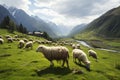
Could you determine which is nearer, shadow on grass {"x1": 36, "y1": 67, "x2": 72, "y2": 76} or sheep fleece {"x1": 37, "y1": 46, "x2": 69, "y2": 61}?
shadow on grass {"x1": 36, "y1": 67, "x2": 72, "y2": 76}

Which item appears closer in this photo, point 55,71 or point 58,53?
point 55,71

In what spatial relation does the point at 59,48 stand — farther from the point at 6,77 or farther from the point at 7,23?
the point at 7,23

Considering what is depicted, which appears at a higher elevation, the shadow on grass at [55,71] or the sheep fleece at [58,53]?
the sheep fleece at [58,53]

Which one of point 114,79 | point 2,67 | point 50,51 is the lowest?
point 114,79

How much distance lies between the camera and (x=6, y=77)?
1168 inches

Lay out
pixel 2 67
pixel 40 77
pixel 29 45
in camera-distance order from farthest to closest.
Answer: pixel 29 45, pixel 2 67, pixel 40 77

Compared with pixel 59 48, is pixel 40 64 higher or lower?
lower

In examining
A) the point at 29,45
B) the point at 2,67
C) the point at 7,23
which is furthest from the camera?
the point at 7,23

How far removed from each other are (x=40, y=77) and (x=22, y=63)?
895 centimetres

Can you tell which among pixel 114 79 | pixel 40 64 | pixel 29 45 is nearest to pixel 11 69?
pixel 40 64

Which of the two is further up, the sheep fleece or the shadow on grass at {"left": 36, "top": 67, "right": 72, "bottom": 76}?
the sheep fleece

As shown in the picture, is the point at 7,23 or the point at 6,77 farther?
the point at 7,23

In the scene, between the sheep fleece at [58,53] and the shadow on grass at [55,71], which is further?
the sheep fleece at [58,53]

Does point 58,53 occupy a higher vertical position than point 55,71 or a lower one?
higher
